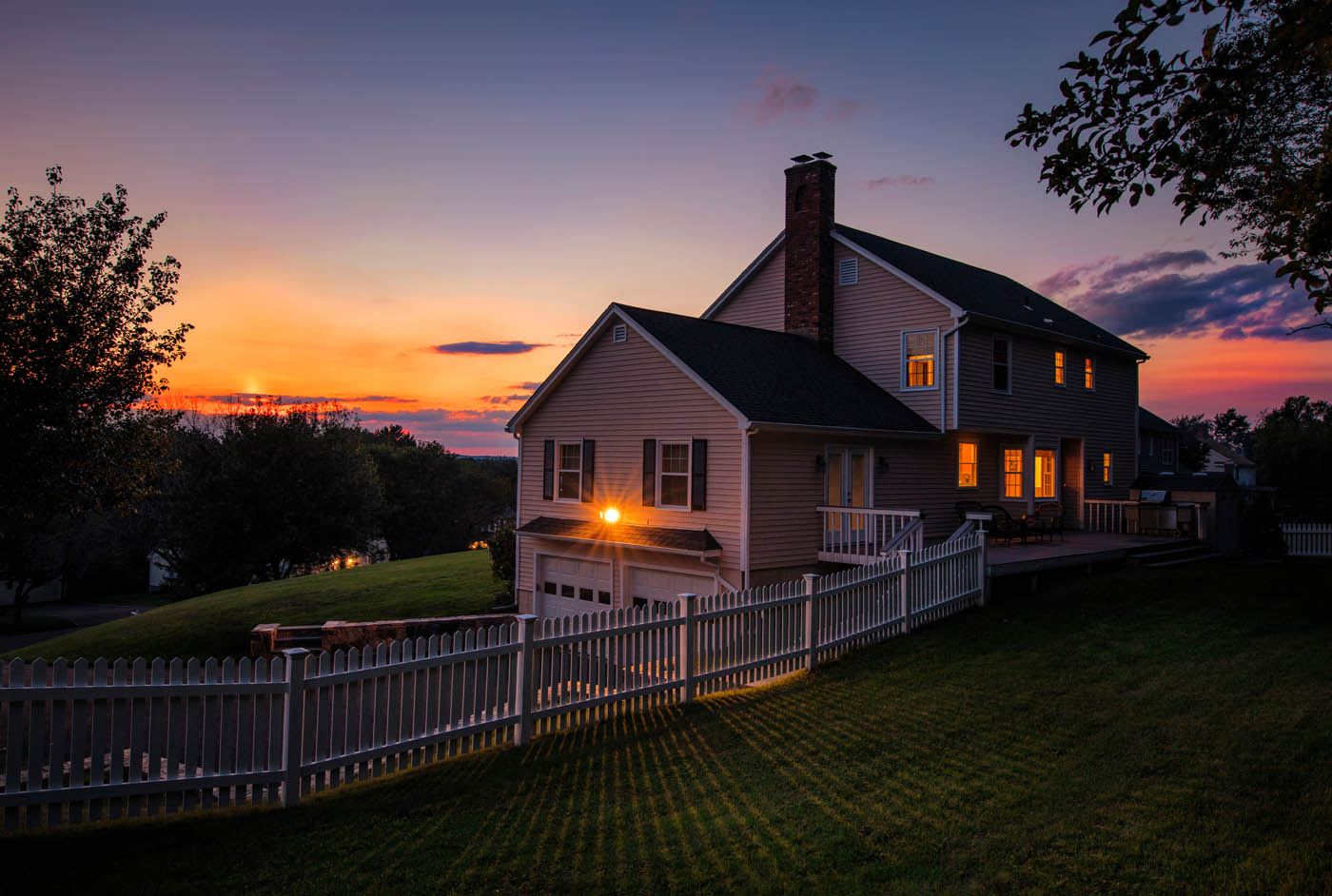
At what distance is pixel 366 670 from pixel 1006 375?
19.0 meters

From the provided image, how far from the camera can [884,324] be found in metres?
20.2

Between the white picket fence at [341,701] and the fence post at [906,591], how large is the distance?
2402 mm

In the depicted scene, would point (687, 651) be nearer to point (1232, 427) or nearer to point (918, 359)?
point (918, 359)

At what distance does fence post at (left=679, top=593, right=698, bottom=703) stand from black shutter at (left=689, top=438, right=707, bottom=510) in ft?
21.6

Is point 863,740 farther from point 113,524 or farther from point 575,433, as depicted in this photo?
point 113,524

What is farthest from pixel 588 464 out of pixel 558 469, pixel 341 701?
pixel 341 701

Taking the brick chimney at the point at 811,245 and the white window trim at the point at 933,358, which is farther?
the brick chimney at the point at 811,245

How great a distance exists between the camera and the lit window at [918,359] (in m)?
19.6

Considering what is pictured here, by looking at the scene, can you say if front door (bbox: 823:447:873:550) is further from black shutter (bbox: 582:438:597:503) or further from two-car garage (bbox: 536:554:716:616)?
black shutter (bbox: 582:438:597:503)

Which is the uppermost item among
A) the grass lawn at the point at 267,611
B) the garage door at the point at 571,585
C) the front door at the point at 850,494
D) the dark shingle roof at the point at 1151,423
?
the dark shingle roof at the point at 1151,423

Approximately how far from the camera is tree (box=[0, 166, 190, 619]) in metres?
14.1

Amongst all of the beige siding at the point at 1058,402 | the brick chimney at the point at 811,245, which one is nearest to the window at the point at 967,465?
the beige siding at the point at 1058,402

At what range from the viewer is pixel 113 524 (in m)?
46.0

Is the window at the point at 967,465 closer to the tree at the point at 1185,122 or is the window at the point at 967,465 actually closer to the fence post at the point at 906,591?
the fence post at the point at 906,591
